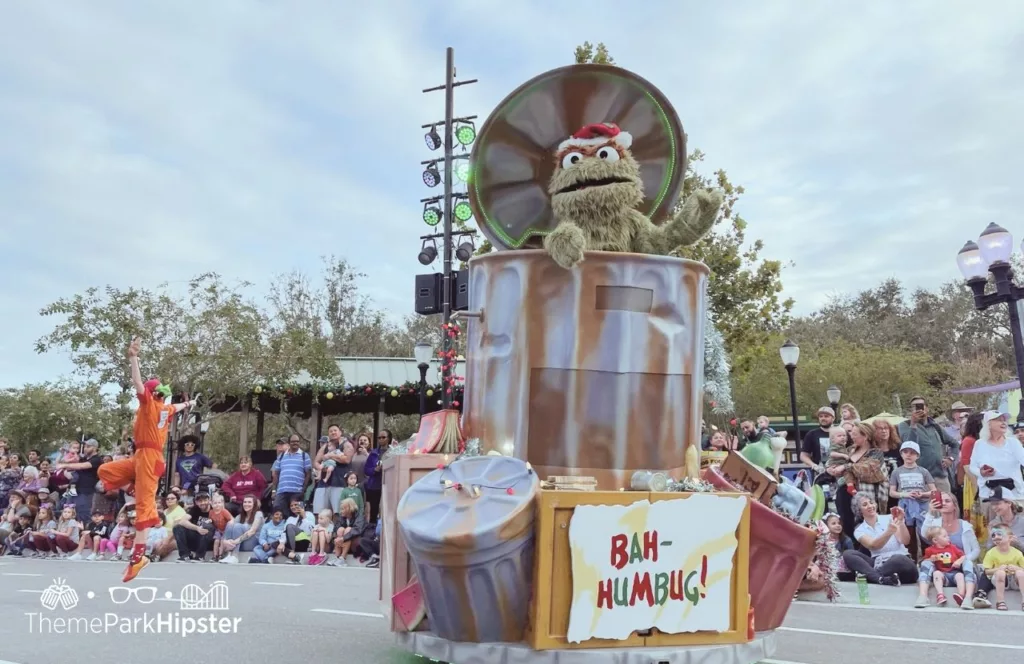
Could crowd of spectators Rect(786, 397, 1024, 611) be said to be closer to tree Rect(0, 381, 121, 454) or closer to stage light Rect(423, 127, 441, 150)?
stage light Rect(423, 127, 441, 150)

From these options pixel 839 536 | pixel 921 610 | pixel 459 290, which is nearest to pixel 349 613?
pixel 921 610

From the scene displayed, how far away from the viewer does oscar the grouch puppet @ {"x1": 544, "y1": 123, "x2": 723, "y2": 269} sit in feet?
19.7

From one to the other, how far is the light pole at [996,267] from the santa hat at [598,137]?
15.9 feet

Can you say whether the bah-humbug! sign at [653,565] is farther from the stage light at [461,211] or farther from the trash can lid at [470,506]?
the stage light at [461,211]

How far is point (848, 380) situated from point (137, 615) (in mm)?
31644

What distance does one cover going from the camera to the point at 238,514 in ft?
50.4

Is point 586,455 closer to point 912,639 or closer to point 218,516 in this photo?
point 912,639

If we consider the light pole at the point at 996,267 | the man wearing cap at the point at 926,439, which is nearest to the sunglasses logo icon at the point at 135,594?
the man wearing cap at the point at 926,439

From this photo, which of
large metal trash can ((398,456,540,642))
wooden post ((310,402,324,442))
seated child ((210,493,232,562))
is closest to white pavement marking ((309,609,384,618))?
large metal trash can ((398,456,540,642))

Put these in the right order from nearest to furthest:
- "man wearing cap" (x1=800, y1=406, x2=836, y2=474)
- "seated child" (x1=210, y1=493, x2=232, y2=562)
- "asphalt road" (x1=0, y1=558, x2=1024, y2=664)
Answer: "asphalt road" (x1=0, y1=558, x2=1024, y2=664)
"man wearing cap" (x1=800, y1=406, x2=836, y2=474)
"seated child" (x1=210, y1=493, x2=232, y2=562)

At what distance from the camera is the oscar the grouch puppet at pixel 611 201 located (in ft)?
19.7

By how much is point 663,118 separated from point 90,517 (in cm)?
1456

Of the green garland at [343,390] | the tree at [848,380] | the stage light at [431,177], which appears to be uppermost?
the stage light at [431,177]

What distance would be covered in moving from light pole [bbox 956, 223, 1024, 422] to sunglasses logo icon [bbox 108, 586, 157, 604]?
29.0 feet
